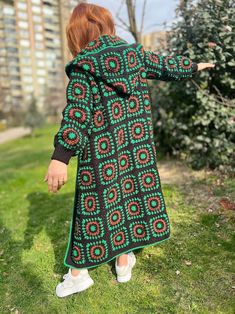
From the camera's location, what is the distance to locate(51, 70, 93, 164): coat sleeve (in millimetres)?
1915

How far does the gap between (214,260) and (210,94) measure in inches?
102

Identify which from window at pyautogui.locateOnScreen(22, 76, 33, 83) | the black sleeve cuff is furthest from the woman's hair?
window at pyautogui.locateOnScreen(22, 76, 33, 83)

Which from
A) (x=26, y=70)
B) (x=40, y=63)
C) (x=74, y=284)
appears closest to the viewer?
(x=74, y=284)

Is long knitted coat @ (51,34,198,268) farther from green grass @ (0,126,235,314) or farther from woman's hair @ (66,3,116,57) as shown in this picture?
green grass @ (0,126,235,314)

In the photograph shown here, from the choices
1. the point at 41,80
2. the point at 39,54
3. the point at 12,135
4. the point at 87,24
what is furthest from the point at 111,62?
the point at 41,80

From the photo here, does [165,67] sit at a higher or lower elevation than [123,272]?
higher

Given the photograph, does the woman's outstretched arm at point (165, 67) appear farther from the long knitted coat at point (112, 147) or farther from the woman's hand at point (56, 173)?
the woman's hand at point (56, 173)

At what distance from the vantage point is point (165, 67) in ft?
7.44

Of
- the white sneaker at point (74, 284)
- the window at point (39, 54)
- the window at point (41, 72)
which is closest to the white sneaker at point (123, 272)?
the white sneaker at point (74, 284)

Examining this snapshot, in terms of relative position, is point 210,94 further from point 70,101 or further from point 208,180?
point 70,101

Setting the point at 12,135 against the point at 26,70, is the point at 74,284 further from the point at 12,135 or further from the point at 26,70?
the point at 26,70

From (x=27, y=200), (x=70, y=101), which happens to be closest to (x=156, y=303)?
(x=70, y=101)

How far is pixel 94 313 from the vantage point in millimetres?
2320

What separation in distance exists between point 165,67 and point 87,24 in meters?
0.59
